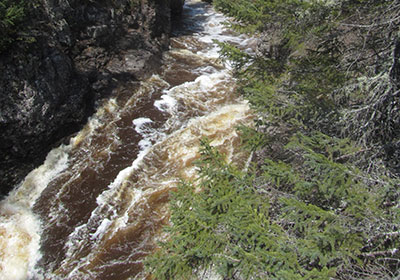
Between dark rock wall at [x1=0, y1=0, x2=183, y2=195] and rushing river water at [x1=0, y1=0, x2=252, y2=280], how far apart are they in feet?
2.01

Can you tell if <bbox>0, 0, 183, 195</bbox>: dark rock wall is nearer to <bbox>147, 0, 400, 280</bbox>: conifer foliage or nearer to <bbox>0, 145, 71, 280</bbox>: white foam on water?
<bbox>0, 145, 71, 280</bbox>: white foam on water

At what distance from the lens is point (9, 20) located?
791 centimetres

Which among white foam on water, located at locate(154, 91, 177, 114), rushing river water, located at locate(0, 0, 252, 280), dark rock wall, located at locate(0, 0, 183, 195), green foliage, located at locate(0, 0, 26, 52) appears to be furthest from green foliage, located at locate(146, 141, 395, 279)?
green foliage, located at locate(0, 0, 26, 52)

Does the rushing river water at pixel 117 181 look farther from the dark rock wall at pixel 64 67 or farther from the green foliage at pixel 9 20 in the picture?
the green foliage at pixel 9 20

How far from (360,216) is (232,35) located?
16.4m

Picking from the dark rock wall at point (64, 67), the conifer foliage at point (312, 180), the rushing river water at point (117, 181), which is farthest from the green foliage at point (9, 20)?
the conifer foliage at point (312, 180)

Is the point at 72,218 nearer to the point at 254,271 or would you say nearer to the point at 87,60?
the point at 254,271

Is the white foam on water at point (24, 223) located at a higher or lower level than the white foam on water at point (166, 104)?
lower

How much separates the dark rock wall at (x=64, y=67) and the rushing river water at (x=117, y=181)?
0.61 m

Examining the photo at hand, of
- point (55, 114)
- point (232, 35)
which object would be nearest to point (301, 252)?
point (55, 114)

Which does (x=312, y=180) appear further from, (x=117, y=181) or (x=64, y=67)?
(x=64, y=67)

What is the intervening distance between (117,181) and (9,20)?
5574 mm

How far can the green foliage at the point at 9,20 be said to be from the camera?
7.92 m

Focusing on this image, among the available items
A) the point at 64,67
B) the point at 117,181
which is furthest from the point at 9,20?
the point at 117,181
